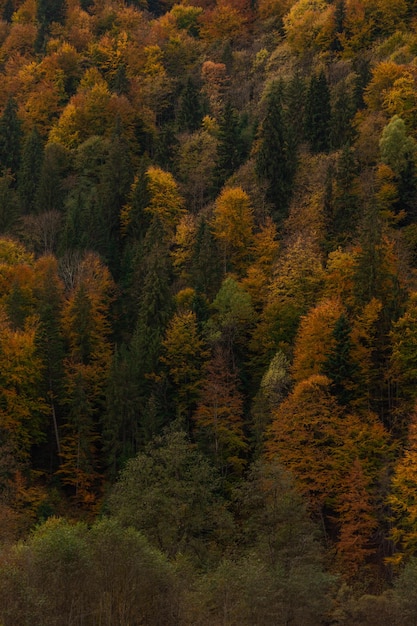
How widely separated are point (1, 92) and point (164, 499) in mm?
86381

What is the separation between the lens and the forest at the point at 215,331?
1468 inches

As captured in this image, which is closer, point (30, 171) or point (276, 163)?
point (276, 163)

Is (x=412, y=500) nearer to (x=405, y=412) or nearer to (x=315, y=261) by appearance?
(x=405, y=412)

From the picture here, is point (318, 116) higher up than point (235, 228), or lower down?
higher up

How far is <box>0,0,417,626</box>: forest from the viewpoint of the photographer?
37281 mm

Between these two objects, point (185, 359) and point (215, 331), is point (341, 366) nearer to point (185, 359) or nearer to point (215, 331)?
point (215, 331)

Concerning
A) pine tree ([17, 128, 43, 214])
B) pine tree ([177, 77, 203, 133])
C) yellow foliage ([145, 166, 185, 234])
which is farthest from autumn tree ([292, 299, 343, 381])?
pine tree ([177, 77, 203, 133])

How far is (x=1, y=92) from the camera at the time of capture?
381ft

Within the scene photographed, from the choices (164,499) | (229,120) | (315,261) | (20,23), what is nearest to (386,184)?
(315,261)

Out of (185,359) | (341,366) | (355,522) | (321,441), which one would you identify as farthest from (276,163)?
(355,522)

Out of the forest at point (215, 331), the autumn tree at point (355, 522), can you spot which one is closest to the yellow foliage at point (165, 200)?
the forest at point (215, 331)

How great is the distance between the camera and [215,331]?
66.3 m

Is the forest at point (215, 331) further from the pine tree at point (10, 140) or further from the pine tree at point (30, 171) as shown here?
the pine tree at point (30, 171)

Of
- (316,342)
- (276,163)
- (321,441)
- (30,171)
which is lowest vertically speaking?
(321,441)
